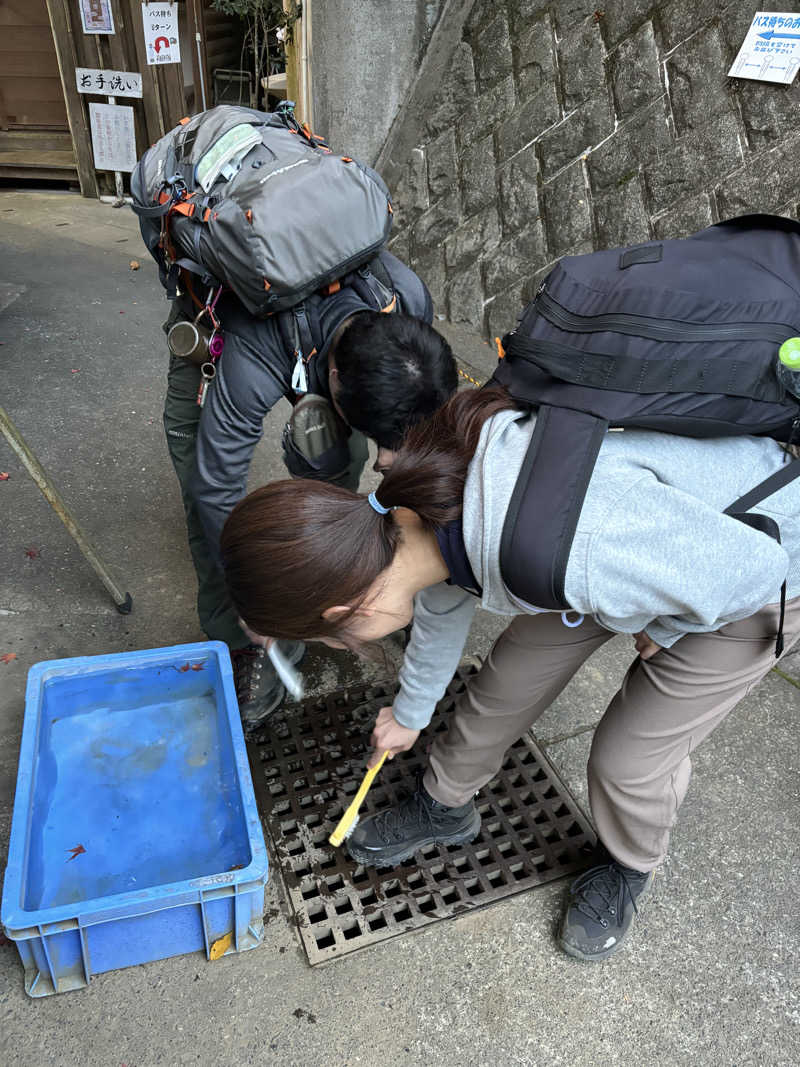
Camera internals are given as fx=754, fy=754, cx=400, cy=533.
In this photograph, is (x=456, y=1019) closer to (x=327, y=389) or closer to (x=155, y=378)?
(x=327, y=389)

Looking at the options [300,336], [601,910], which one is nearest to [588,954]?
[601,910]

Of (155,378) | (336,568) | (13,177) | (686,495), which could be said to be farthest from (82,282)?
(686,495)

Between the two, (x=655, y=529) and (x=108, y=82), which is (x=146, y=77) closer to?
(x=108, y=82)

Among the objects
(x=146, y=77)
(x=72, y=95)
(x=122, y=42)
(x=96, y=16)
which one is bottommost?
(x=72, y=95)

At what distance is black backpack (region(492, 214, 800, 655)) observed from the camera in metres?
1.09

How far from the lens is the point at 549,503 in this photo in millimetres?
1080

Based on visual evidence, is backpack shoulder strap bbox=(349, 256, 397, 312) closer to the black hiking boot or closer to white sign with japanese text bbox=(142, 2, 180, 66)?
the black hiking boot

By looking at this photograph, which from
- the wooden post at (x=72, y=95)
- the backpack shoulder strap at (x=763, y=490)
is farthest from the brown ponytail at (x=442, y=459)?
the wooden post at (x=72, y=95)

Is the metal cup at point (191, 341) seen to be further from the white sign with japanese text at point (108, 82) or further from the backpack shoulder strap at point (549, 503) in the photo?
the white sign with japanese text at point (108, 82)

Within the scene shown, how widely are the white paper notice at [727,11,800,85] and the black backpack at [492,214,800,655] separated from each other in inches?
103

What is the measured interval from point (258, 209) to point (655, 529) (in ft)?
3.69

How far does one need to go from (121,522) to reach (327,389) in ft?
4.67

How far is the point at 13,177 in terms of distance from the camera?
20.9 ft

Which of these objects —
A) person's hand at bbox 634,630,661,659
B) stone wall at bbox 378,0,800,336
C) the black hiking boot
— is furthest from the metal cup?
stone wall at bbox 378,0,800,336
